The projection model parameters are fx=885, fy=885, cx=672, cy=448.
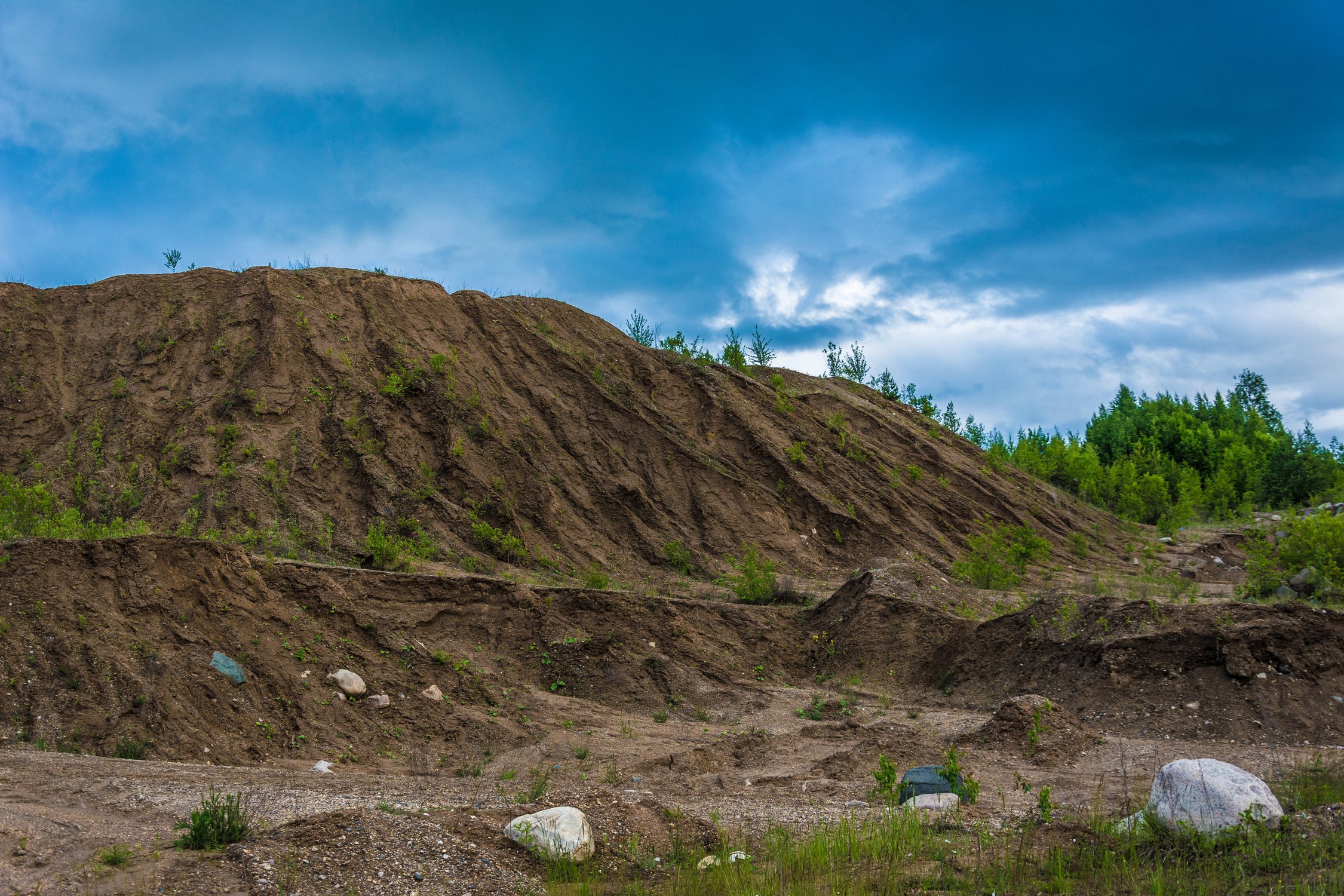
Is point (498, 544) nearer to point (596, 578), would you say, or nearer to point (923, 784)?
point (596, 578)

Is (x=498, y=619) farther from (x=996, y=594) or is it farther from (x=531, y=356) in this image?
(x=531, y=356)

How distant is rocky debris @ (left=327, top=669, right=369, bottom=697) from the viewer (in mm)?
11227

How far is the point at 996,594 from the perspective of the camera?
18703 millimetres

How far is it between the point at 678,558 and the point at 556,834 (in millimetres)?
15580

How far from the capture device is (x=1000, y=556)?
25047mm

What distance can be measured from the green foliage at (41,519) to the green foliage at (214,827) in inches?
265

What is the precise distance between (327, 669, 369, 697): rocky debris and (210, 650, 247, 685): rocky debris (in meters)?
1.09

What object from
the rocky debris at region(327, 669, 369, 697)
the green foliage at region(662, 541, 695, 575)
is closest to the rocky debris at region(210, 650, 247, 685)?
the rocky debris at region(327, 669, 369, 697)

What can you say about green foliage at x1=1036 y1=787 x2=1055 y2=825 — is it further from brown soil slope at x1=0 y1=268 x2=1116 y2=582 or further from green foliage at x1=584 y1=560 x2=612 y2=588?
brown soil slope at x1=0 y1=268 x2=1116 y2=582

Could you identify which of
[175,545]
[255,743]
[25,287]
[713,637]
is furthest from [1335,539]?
[25,287]

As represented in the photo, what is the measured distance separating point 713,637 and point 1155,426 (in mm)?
48902

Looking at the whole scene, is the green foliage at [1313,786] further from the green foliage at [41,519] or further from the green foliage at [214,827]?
the green foliage at [41,519]

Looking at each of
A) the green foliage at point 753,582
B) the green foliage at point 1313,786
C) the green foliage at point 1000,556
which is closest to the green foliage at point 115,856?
the green foliage at point 1313,786

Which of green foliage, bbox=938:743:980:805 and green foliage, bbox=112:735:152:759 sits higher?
green foliage, bbox=112:735:152:759
